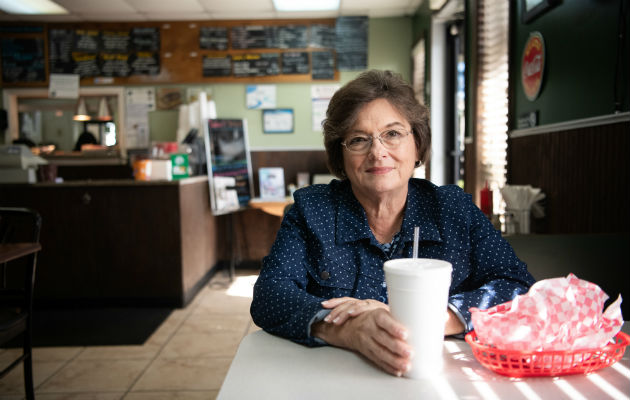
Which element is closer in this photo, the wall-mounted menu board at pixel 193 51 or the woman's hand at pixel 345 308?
the woman's hand at pixel 345 308

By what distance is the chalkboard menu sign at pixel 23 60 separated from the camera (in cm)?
605

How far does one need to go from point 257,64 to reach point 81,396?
4.41m

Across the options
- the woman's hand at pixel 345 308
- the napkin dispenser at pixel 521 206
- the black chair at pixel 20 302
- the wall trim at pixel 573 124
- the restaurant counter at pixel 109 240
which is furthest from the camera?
the restaurant counter at pixel 109 240

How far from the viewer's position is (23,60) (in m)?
6.07

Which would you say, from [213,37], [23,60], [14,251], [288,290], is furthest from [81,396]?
[23,60]

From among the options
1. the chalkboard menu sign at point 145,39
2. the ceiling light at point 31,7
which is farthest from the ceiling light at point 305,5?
the ceiling light at point 31,7

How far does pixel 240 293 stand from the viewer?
4.54 meters

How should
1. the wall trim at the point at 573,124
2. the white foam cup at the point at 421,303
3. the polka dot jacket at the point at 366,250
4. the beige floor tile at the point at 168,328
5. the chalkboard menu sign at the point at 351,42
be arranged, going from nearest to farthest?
the white foam cup at the point at 421,303, the polka dot jacket at the point at 366,250, the wall trim at the point at 573,124, the beige floor tile at the point at 168,328, the chalkboard menu sign at the point at 351,42

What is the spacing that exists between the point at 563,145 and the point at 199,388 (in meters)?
2.22

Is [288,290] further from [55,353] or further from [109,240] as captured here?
[109,240]

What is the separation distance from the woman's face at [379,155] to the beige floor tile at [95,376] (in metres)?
1.99

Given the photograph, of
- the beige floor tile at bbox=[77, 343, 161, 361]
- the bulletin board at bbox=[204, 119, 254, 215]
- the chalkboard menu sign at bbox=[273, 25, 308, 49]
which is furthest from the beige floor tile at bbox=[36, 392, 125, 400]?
the chalkboard menu sign at bbox=[273, 25, 308, 49]

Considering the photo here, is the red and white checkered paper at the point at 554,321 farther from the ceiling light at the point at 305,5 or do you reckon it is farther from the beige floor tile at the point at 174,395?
the ceiling light at the point at 305,5

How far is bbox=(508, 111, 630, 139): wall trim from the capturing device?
6.40 ft
